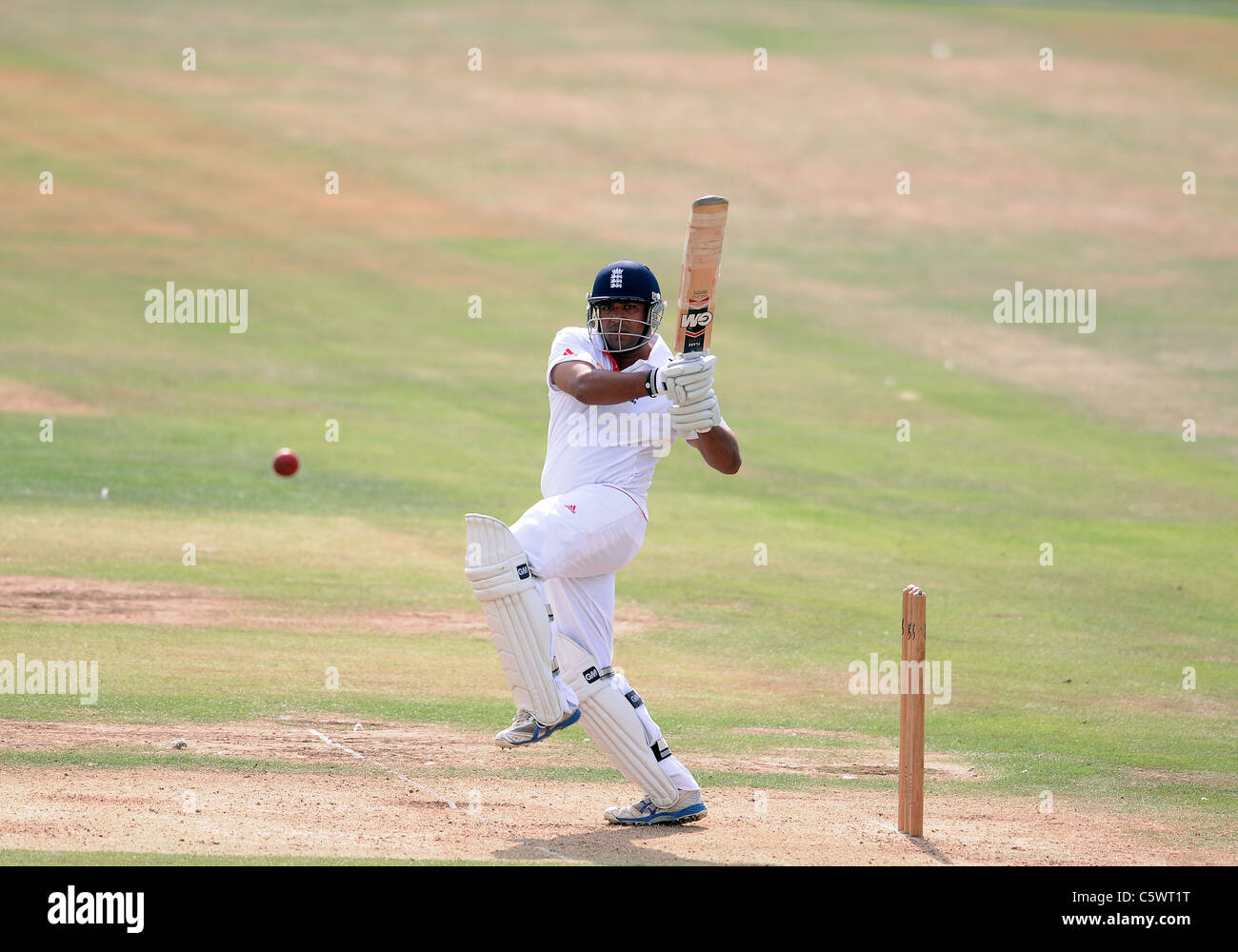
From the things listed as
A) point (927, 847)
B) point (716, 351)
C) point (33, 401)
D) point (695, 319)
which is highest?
point (716, 351)

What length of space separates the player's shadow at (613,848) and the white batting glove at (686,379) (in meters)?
2.18

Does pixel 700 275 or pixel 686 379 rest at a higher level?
pixel 700 275

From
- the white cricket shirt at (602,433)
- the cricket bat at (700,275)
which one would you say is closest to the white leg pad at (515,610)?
the white cricket shirt at (602,433)

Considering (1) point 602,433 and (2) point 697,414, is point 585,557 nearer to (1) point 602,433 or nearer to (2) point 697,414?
(1) point 602,433

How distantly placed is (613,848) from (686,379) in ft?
7.67

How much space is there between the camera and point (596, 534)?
7.41 meters

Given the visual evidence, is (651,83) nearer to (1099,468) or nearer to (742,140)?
(742,140)

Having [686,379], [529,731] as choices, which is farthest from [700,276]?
[529,731]

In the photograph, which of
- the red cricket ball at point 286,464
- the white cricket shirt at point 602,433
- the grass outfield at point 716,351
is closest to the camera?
the white cricket shirt at point 602,433

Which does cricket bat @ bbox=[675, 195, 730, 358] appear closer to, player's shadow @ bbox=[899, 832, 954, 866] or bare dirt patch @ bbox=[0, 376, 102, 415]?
player's shadow @ bbox=[899, 832, 954, 866]

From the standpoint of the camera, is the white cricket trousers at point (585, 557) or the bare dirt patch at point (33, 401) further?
the bare dirt patch at point (33, 401)

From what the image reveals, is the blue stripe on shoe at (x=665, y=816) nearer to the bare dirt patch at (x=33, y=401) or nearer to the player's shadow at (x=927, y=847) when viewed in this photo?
the player's shadow at (x=927, y=847)

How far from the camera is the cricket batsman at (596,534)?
7219mm

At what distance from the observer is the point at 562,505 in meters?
7.46
